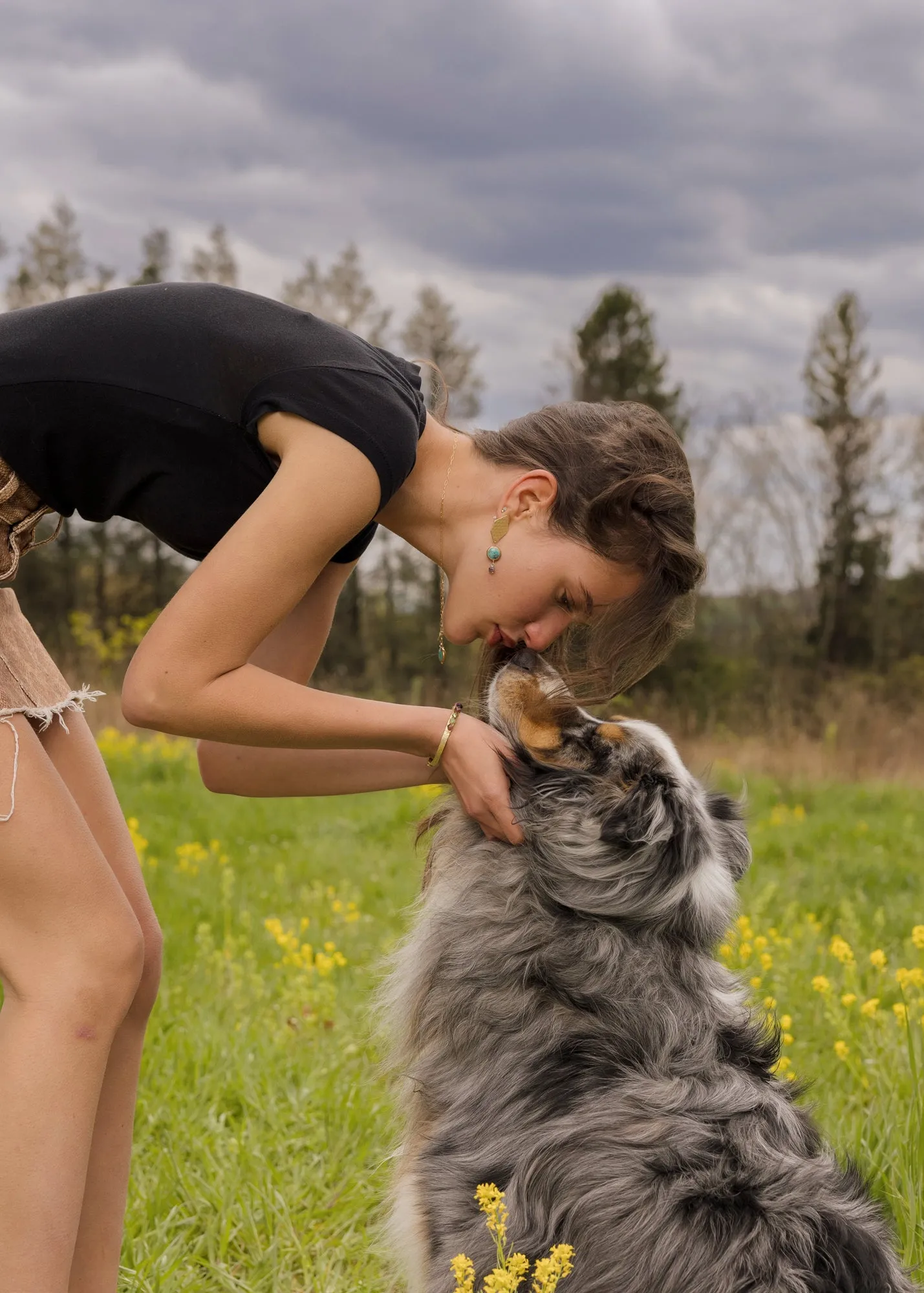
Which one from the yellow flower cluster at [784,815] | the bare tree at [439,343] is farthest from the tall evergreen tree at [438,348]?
the yellow flower cluster at [784,815]

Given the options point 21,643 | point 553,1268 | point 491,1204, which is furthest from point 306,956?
point 553,1268

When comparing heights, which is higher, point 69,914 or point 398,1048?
point 69,914

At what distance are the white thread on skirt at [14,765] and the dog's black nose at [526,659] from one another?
1.01 m

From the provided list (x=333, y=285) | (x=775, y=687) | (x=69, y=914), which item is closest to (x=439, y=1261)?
(x=69, y=914)

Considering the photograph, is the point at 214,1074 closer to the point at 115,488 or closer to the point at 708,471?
the point at 115,488

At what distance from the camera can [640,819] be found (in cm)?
213

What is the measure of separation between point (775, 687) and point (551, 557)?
1554 cm

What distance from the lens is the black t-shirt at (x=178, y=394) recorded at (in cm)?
205

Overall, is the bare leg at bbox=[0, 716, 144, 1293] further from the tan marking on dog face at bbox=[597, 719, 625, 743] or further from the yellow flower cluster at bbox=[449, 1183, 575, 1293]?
the tan marking on dog face at bbox=[597, 719, 625, 743]

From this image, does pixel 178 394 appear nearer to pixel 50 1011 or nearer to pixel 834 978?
pixel 50 1011

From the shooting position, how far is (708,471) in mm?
16766

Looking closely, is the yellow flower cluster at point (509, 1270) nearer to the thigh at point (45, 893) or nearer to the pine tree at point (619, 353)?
the thigh at point (45, 893)

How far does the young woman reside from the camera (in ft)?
5.95

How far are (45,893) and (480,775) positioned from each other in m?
0.82
